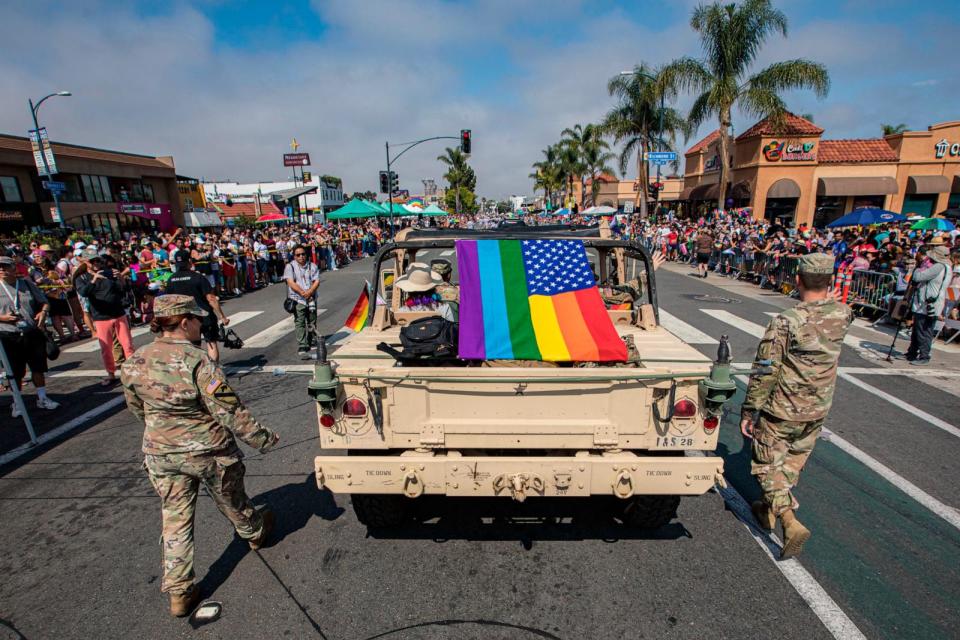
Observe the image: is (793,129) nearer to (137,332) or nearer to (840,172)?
(840,172)

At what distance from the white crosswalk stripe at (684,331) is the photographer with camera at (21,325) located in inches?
340

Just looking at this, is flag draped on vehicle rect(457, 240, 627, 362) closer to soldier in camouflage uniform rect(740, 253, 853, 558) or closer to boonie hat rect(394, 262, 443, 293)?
boonie hat rect(394, 262, 443, 293)

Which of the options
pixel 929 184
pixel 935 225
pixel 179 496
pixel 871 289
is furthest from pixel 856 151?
pixel 179 496

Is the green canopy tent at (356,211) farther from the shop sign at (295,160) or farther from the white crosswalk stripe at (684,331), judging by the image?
the shop sign at (295,160)

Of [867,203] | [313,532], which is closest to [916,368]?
[313,532]

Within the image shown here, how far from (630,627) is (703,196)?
37.7 meters

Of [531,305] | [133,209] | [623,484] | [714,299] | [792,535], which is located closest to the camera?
[623,484]

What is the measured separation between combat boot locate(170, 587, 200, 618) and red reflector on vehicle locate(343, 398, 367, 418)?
1372mm

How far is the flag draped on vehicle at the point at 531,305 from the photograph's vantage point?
3.35 metres

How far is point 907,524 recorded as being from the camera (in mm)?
3693

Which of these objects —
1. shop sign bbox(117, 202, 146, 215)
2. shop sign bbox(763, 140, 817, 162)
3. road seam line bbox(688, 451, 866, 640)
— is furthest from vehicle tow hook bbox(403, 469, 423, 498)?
shop sign bbox(117, 202, 146, 215)

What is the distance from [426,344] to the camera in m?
3.30

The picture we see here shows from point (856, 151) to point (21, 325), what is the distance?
38.8 m

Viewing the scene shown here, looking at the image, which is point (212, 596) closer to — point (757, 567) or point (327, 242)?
point (757, 567)
